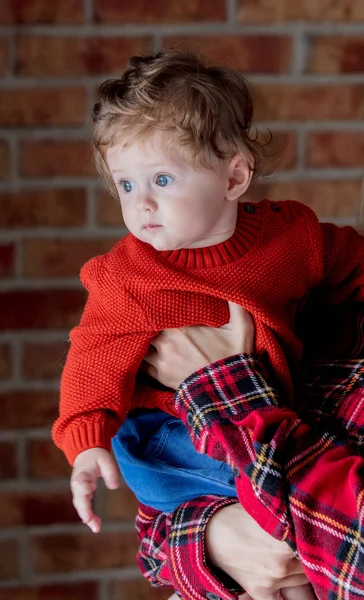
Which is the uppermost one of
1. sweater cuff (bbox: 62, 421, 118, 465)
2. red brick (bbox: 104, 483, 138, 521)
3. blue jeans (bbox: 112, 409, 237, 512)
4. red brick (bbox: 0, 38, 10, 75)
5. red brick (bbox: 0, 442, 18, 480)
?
red brick (bbox: 0, 38, 10, 75)

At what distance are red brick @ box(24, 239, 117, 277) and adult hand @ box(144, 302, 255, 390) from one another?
0.67m

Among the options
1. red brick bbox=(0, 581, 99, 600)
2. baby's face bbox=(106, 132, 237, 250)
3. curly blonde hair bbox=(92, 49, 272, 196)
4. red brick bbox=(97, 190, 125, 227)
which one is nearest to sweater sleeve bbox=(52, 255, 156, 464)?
baby's face bbox=(106, 132, 237, 250)

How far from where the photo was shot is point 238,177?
1148 mm

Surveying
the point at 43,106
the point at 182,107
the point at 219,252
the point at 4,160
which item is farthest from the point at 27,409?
the point at 182,107

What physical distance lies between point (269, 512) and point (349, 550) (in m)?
0.11

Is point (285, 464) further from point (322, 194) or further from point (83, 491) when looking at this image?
Answer: point (322, 194)

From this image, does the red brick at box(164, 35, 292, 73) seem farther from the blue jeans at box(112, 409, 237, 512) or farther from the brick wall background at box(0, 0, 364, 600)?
the blue jeans at box(112, 409, 237, 512)

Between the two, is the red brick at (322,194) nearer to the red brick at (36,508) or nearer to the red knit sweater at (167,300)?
the red knit sweater at (167,300)

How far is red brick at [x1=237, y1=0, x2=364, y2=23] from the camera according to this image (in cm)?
174

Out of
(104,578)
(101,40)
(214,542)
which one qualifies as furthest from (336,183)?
(104,578)

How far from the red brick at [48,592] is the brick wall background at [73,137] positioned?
0.48 ft

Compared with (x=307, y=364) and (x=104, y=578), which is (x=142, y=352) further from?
(x=104, y=578)

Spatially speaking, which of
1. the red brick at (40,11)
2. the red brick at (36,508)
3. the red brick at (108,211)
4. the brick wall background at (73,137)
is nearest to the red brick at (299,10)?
the brick wall background at (73,137)

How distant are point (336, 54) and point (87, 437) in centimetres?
109
